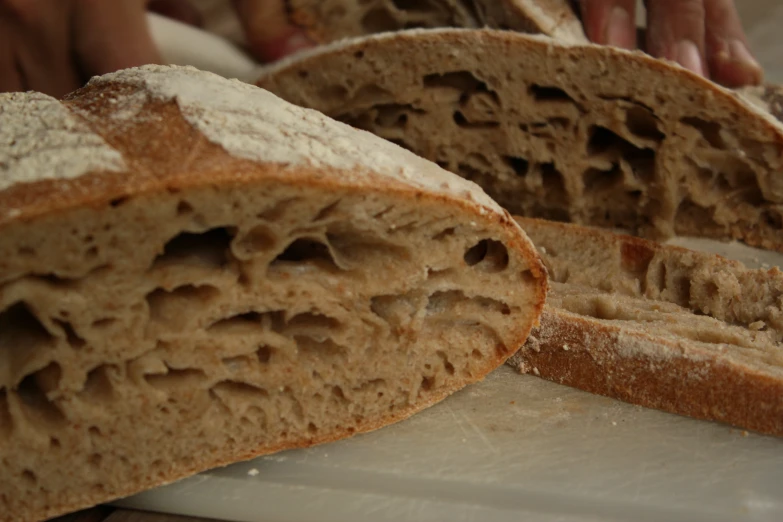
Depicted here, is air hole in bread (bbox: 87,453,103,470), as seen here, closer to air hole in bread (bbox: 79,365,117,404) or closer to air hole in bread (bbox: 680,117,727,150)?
air hole in bread (bbox: 79,365,117,404)

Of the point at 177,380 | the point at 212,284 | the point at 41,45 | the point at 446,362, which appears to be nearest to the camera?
the point at 212,284

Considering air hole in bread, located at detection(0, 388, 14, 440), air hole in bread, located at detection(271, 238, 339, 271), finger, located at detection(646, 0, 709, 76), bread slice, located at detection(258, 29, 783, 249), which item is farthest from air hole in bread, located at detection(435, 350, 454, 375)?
finger, located at detection(646, 0, 709, 76)

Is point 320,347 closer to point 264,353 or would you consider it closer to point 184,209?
point 264,353

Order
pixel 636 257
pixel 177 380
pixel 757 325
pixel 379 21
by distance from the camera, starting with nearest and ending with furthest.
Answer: pixel 177 380
pixel 757 325
pixel 636 257
pixel 379 21

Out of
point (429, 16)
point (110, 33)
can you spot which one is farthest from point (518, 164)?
point (110, 33)

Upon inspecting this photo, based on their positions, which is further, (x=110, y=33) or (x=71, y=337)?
(x=110, y=33)

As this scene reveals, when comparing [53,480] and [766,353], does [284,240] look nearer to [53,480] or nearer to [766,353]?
[53,480]

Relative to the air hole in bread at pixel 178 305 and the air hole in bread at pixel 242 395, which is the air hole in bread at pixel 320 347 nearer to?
the air hole in bread at pixel 242 395

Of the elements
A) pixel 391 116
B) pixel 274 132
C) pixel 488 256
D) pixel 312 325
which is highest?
pixel 391 116
